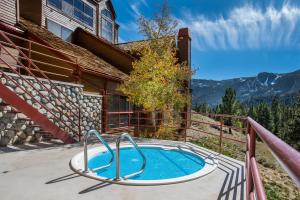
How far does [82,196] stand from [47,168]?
205 centimetres

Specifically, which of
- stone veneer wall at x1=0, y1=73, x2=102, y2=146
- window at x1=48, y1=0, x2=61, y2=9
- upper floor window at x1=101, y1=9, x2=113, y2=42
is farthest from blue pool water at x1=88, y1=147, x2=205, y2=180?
upper floor window at x1=101, y1=9, x2=113, y2=42

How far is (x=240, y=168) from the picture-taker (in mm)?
6512

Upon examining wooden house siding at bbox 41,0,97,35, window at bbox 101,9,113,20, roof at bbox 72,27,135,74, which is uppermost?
window at bbox 101,9,113,20

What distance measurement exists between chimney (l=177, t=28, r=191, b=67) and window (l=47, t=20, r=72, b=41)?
8.20 m

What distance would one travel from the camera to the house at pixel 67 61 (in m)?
9.18

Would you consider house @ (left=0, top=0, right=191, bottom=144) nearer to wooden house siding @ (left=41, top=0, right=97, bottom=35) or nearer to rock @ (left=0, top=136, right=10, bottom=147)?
wooden house siding @ (left=41, top=0, right=97, bottom=35)

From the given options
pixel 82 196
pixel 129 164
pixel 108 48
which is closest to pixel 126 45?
pixel 108 48

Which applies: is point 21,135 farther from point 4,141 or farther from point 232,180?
point 232,180

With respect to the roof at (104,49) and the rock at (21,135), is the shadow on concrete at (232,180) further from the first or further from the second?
the roof at (104,49)

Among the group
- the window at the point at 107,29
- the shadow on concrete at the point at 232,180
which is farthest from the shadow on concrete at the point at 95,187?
the window at the point at 107,29

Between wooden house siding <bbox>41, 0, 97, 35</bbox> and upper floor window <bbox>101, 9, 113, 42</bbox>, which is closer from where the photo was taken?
wooden house siding <bbox>41, 0, 97, 35</bbox>

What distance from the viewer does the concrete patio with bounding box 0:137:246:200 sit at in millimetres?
4504

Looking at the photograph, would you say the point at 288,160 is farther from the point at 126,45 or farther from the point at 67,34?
the point at 126,45

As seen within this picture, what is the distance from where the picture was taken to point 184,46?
19.7m
